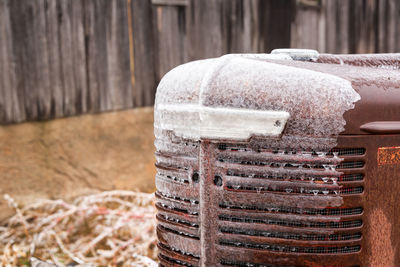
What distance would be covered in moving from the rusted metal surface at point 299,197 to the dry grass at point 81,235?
4.14 feet

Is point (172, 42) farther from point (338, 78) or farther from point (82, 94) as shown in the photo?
point (338, 78)

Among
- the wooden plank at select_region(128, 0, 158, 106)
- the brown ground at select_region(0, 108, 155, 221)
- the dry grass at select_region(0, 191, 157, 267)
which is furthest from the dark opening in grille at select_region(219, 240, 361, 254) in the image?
the wooden plank at select_region(128, 0, 158, 106)

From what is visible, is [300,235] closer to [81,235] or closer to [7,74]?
[81,235]

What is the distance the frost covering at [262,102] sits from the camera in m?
1.46

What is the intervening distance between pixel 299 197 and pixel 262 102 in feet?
1.12

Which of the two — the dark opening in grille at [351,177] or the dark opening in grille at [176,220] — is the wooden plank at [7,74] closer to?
the dark opening in grille at [176,220]

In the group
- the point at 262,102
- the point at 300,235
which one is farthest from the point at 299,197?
the point at 262,102

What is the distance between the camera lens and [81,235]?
3.75 meters

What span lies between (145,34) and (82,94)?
36.1 inches

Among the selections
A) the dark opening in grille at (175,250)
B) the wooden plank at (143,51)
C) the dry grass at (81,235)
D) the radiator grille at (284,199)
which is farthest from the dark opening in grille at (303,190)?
the wooden plank at (143,51)

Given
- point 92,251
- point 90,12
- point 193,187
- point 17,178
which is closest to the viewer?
point 193,187

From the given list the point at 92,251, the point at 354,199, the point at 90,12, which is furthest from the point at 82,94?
the point at 354,199

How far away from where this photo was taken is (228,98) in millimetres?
1502

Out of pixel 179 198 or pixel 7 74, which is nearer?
pixel 179 198
